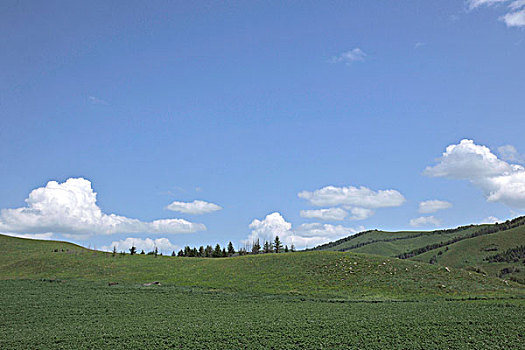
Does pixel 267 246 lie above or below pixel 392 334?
above

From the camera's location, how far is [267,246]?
129 metres

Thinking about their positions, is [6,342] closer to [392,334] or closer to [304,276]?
[392,334]

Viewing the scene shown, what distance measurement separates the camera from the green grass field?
2620 centimetres

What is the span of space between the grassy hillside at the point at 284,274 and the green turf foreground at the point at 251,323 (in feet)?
23.8

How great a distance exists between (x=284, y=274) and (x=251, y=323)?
28472 millimetres

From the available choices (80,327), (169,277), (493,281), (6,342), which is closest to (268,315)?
(80,327)

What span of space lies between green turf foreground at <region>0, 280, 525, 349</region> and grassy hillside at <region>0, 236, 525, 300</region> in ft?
23.8

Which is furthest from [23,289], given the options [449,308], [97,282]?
[449,308]

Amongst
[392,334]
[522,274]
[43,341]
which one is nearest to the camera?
[43,341]

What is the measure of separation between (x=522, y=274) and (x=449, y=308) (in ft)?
276

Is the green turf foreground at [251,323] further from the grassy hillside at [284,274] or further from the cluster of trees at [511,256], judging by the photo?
the cluster of trees at [511,256]

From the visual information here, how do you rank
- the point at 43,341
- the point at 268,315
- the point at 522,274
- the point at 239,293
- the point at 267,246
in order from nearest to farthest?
1. the point at 43,341
2. the point at 268,315
3. the point at 239,293
4. the point at 522,274
5. the point at 267,246

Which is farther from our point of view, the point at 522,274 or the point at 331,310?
the point at 522,274

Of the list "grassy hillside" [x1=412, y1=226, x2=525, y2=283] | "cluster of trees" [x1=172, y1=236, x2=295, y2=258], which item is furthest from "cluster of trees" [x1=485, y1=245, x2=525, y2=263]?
"cluster of trees" [x1=172, y1=236, x2=295, y2=258]
